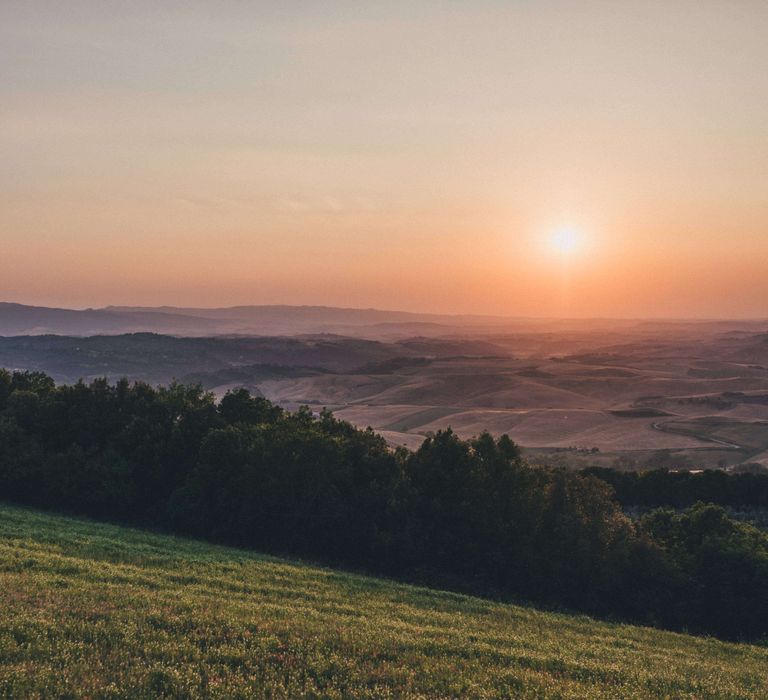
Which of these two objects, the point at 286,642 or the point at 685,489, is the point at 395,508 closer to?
the point at 286,642

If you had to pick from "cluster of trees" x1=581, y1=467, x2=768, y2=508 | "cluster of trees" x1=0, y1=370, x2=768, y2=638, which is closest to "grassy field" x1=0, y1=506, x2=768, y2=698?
"cluster of trees" x1=0, y1=370, x2=768, y2=638

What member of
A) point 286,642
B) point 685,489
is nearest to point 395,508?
point 286,642

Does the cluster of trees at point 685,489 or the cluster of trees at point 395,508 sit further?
the cluster of trees at point 685,489

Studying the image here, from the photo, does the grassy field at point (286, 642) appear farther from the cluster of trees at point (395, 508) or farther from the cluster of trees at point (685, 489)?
the cluster of trees at point (685, 489)

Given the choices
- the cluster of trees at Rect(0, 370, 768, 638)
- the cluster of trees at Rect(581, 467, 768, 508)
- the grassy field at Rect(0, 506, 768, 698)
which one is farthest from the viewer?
the cluster of trees at Rect(581, 467, 768, 508)

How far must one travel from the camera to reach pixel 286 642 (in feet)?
50.3

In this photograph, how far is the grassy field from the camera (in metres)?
12.8

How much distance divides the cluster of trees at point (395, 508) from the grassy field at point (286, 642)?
311 inches

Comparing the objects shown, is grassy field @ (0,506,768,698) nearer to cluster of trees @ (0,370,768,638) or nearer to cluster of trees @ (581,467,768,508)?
cluster of trees @ (0,370,768,638)

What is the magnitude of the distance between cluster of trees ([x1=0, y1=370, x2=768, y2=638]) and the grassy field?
7896 millimetres

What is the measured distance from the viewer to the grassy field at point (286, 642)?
506 inches

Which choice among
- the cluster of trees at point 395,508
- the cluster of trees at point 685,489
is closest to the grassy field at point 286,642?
the cluster of trees at point 395,508

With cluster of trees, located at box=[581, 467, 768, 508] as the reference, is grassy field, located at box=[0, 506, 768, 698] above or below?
above

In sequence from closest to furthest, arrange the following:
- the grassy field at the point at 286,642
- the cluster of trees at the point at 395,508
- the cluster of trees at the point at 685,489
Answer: the grassy field at the point at 286,642 < the cluster of trees at the point at 395,508 < the cluster of trees at the point at 685,489
